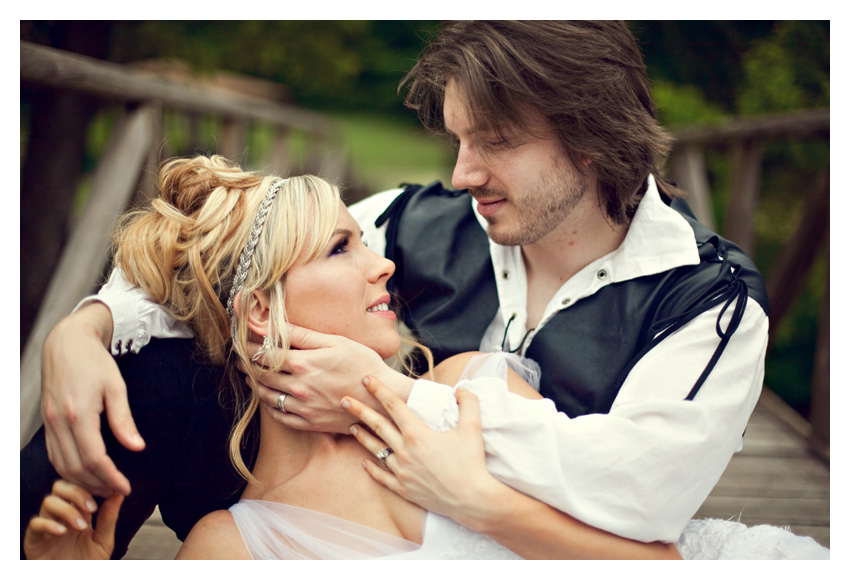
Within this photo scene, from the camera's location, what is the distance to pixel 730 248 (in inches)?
79.6

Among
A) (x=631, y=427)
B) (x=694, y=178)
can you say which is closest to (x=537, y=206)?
(x=631, y=427)

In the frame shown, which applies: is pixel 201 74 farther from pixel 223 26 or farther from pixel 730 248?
pixel 730 248

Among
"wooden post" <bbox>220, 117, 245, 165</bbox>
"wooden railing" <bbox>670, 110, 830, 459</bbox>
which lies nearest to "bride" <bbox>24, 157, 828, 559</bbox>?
"wooden railing" <bbox>670, 110, 830, 459</bbox>

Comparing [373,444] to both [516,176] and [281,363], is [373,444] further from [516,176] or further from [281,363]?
[516,176]

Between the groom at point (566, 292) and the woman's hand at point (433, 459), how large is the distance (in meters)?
0.07

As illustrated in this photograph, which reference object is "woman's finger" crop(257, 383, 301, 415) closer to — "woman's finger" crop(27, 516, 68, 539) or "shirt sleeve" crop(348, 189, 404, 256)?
"woman's finger" crop(27, 516, 68, 539)

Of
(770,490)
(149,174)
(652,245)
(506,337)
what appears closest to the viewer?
(652,245)

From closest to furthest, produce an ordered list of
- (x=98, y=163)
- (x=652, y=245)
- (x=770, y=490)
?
(x=652, y=245), (x=98, y=163), (x=770, y=490)

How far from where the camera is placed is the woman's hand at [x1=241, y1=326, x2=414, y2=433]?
1.67m

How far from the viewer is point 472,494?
4.98ft

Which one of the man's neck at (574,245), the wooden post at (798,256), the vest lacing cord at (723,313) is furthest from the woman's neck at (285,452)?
the wooden post at (798,256)

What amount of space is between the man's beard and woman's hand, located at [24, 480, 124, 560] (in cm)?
Answer: 132

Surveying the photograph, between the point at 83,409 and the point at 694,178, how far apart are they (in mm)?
4466
